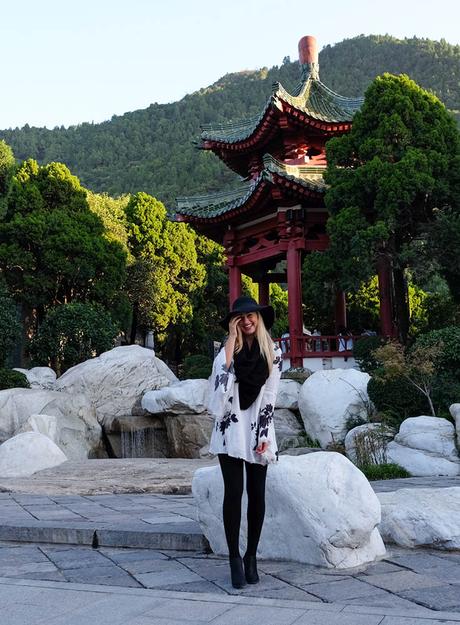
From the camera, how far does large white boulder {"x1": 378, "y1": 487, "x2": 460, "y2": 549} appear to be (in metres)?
4.01

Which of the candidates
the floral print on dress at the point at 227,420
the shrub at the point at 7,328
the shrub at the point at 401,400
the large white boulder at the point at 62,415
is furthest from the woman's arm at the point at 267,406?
the shrub at the point at 7,328

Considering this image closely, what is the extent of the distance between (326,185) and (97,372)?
685cm

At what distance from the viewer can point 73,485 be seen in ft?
25.7

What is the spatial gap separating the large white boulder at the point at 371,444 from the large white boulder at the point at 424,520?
5.23m

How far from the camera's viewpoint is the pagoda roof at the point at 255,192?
14.3m

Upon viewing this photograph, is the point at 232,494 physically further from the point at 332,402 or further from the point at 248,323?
the point at 332,402

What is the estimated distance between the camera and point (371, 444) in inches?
379

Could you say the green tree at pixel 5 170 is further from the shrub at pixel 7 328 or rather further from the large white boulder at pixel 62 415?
the large white boulder at pixel 62 415

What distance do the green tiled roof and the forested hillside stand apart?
978 inches

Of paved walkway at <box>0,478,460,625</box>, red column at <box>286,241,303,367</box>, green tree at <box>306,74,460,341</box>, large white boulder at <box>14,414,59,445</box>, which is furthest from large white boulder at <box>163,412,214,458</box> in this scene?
paved walkway at <box>0,478,460,625</box>

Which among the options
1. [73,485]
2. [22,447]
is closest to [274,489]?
[73,485]

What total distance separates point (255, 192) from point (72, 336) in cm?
831

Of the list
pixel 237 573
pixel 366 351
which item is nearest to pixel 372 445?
pixel 366 351

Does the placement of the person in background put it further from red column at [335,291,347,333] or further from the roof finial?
the roof finial
